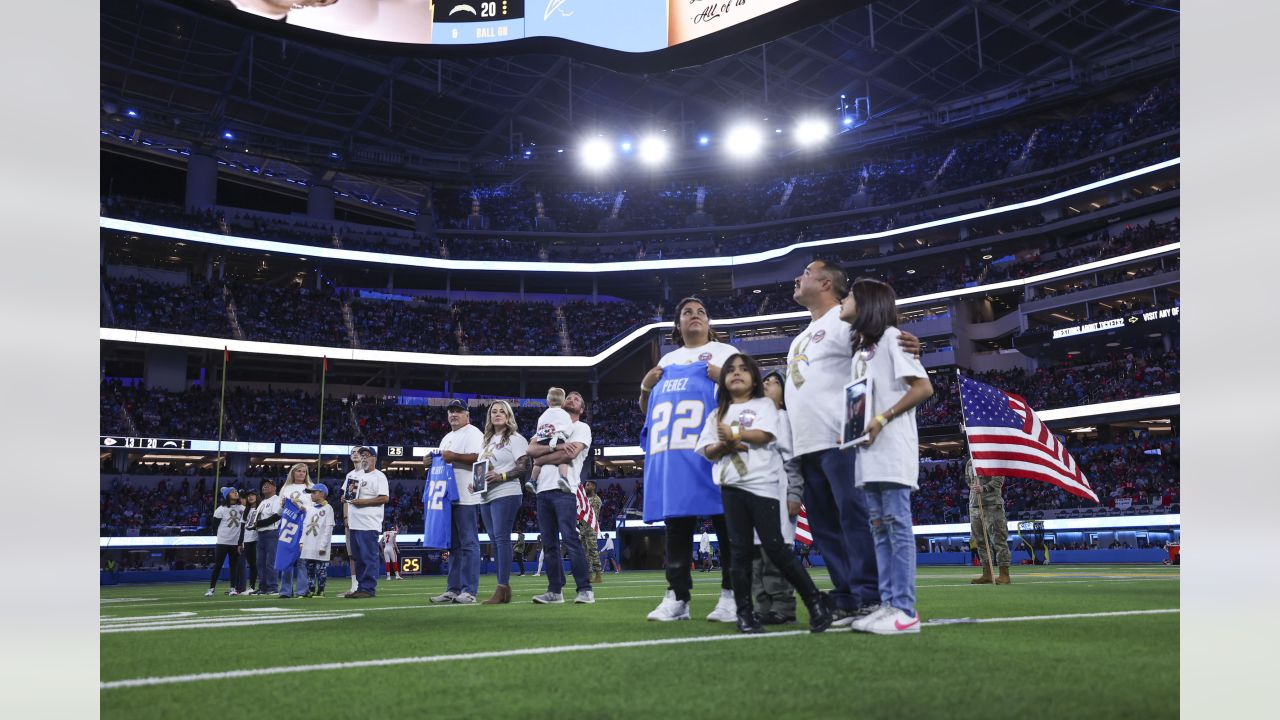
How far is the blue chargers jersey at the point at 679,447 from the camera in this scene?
5.73 m

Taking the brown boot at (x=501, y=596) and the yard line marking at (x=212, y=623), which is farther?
the brown boot at (x=501, y=596)

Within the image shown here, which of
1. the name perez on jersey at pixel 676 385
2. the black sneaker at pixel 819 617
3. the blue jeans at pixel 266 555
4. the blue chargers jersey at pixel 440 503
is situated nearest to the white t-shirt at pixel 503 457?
the blue chargers jersey at pixel 440 503

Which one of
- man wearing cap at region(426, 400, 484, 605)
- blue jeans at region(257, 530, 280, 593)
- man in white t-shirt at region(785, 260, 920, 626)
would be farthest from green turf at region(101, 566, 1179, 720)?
blue jeans at region(257, 530, 280, 593)

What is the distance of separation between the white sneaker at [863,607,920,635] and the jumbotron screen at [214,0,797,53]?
1136 cm

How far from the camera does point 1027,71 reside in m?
43.8

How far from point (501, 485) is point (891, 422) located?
467cm

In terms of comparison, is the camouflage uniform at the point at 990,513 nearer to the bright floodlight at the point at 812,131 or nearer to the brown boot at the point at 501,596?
the brown boot at the point at 501,596

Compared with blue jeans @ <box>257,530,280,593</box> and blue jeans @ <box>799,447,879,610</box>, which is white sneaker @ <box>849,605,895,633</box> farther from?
blue jeans @ <box>257,530,280,593</box>

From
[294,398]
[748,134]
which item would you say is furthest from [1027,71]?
[294,398]

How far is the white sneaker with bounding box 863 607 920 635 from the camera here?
14.8ft

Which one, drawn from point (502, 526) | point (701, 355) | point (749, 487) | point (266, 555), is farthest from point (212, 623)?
point (266, 555)

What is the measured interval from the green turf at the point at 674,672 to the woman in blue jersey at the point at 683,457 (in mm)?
414

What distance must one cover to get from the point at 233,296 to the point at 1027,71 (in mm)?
40123

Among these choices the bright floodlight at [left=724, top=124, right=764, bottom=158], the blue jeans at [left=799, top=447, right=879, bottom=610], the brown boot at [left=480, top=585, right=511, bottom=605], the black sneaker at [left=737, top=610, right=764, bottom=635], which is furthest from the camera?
the bright floodlight at [left=724, top=124, right=764, bottom=158]
